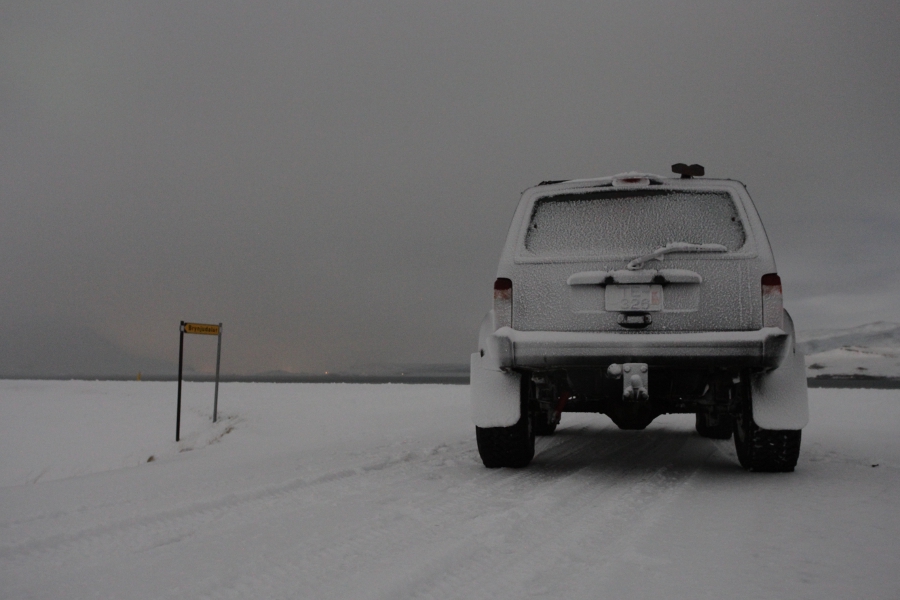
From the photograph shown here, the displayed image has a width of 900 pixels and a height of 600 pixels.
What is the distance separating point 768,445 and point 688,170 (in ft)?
6.70

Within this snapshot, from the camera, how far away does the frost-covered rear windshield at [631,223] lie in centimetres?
419

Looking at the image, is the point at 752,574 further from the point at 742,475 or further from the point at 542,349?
the point at 742,475

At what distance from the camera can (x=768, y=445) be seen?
4.36m

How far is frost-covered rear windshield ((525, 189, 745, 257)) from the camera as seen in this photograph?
419 cm

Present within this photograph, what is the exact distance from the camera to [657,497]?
3723 millimetres

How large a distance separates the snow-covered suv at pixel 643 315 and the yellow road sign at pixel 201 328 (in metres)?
5.67

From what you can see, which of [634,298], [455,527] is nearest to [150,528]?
[455,527]

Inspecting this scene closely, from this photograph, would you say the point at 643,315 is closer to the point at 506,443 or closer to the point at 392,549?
the point at 506,443

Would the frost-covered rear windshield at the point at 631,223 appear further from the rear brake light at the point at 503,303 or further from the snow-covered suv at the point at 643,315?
the rear brake light at the point at 503,303

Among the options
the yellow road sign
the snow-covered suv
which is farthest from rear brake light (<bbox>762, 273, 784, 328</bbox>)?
the yellow road sign

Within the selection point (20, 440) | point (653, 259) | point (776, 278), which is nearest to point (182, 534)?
point (653, 259)

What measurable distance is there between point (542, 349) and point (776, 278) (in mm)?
1563

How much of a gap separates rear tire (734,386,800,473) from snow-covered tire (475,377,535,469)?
1.54 meters

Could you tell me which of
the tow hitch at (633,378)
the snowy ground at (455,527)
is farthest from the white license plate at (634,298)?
the snowy ground at (455,527)
